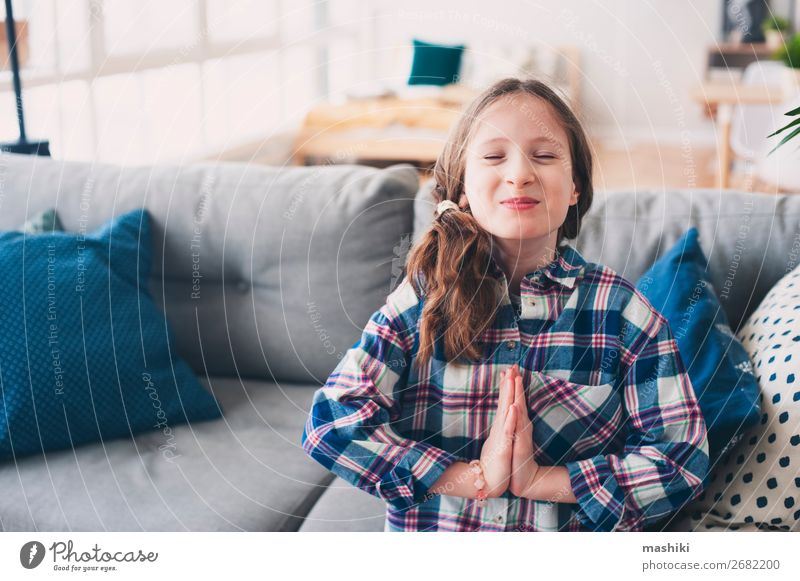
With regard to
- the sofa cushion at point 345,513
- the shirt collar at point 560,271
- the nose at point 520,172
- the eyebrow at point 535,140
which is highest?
the eyebrow at point 535,140

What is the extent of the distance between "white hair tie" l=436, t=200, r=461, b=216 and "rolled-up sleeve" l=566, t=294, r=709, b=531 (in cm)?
20

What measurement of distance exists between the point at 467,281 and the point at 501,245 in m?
0.05

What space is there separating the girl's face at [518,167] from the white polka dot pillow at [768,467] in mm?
310

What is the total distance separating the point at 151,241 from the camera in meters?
1.17

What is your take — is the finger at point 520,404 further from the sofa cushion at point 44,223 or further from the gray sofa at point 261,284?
the sofa cushion at point 44,223

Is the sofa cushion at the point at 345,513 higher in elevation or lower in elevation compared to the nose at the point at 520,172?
lower

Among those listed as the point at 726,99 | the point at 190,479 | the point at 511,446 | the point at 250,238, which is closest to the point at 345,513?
the point at 190,479

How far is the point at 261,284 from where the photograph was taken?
3.66 feet

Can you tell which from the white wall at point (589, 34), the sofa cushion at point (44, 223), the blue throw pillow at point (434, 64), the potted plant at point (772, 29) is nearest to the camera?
the white wall at point (589, 34)

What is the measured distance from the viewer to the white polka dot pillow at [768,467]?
0.80 meters

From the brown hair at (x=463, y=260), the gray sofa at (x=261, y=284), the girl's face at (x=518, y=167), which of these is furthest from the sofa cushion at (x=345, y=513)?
the girl's face at (x=518, y=167)

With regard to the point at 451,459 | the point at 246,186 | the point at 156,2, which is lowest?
the point at 451,459

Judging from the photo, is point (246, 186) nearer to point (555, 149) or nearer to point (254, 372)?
point (254, 372)
